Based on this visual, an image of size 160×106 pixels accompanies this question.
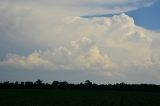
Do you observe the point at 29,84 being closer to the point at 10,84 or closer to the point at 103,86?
the point at 10,84

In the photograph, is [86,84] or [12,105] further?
[86,84]

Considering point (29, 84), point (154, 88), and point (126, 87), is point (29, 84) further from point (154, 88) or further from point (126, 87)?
point (154, 88)

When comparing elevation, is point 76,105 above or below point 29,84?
below

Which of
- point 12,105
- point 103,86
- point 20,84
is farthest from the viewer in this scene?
point 103,86

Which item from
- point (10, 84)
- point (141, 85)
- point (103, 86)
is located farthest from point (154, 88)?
point (10, 84)

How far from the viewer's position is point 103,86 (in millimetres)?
166875

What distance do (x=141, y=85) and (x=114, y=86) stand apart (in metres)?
11.9

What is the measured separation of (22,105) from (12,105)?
3.40ft

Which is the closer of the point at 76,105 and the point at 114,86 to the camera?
the point at 76,105

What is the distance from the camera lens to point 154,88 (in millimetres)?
160500

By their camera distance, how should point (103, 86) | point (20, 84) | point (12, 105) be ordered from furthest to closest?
point (103, 86), point (20, 84), point (12, 105)

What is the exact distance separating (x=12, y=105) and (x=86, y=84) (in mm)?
125956

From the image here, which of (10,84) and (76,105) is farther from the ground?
(10,84)

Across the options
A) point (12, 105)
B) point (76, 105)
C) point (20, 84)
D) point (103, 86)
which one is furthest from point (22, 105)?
point (103, 86)
